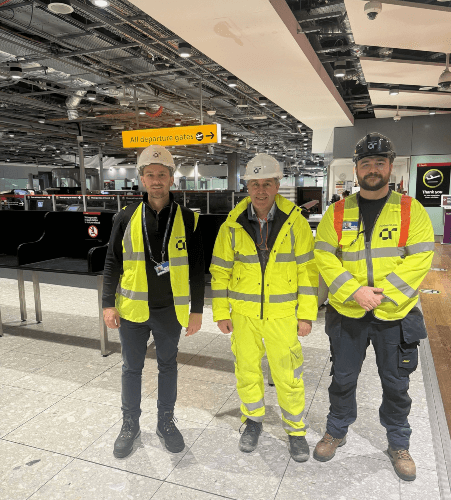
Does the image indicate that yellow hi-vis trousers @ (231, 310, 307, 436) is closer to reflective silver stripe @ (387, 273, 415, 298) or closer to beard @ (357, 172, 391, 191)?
reflective silver stripe @ (387, 273, 415, 298)

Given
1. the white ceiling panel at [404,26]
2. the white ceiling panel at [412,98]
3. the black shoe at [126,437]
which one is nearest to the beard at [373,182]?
the black shoe at [126,437]

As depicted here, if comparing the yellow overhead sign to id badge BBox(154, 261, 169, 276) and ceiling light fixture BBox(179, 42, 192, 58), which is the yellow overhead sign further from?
id badge BBox(154, 261, 169, 276)

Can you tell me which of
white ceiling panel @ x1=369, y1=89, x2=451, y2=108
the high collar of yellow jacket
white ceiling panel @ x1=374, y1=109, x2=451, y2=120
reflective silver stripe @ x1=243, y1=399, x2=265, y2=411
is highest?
white ceiling panel @ x1=374, y1=109, x2=451, y2=120

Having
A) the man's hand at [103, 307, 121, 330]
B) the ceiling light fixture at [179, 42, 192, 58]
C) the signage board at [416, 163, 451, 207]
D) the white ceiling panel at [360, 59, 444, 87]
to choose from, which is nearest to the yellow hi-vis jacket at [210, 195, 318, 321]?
the man's hand at [103, 307, 121, 330]

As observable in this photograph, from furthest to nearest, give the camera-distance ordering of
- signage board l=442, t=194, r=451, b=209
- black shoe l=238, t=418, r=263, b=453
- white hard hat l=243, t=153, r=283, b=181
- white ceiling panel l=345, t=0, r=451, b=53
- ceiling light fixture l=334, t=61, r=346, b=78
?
signage board l=442, t=194, r=451, b=209, ceiling light fixture l=334, t=61, r=346, b=78, white ceiling panel l=345, t=0, r=451, b=53, black shoe l=238, t=418, r=263, b=453, white hard hat l=243, t=153, r=283, b=181

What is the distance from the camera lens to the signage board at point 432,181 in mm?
10805

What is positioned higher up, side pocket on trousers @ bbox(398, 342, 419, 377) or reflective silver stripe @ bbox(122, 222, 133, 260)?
reflective silver stripe @ bbox(122, 222, 133, 260)

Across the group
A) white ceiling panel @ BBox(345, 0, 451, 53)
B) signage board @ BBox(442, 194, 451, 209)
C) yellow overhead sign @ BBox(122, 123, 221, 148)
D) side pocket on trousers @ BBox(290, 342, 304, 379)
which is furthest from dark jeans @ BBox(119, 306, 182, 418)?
signage board @ BBox(442, 194, 451, 209)

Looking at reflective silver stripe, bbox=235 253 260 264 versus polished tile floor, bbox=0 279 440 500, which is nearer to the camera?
polished tile floor, bbox=0 279 440 500

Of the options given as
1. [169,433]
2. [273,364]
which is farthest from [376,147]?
[169,433]

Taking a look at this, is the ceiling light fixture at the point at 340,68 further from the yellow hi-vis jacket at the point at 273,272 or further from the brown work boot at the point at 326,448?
the brown work boot at the point at 326,448

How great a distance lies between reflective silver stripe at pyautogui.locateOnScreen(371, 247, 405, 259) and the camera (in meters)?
1.84

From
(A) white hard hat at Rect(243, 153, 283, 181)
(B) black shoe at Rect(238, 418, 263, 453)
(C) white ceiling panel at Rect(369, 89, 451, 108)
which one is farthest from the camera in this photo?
(C) white ceiling panel at Rect(369, 89, 451, 108)

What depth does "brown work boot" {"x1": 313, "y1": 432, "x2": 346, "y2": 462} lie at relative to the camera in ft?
6.59
